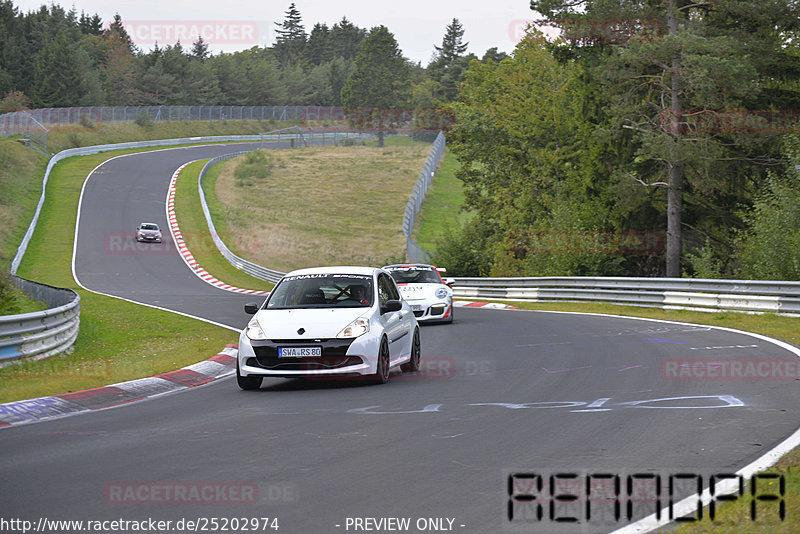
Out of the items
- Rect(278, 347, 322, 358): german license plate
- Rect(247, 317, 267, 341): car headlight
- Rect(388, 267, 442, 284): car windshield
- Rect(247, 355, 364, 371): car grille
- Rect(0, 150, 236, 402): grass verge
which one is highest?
Rect(247, 317, 267, 341): car headlight

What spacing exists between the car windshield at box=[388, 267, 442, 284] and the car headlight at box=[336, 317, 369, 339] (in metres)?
11.4

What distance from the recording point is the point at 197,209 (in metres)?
67.4

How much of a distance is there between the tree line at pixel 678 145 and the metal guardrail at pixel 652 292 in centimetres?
212

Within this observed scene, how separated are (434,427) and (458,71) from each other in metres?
148

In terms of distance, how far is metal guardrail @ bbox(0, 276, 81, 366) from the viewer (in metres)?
13.2

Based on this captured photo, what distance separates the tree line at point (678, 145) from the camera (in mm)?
28969

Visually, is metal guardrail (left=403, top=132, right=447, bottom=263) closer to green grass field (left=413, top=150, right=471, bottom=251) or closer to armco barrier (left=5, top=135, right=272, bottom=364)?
green grass field (left=413, top=150, right=471, bottom=251)

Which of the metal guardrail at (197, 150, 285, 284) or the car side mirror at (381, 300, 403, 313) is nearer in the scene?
the car side mirror at (381, 300, 403, 313)

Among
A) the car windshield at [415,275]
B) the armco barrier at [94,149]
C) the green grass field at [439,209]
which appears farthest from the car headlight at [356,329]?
the green grass field at [439,209]

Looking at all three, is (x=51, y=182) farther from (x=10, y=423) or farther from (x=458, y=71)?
(x=458, y=71)

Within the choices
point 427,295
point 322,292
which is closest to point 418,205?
point 427,295

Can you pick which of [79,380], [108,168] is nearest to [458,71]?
[108,168]

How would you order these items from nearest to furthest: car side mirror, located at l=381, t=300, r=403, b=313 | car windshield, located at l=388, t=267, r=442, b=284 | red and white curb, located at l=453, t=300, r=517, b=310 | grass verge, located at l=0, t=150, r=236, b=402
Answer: grass verge, located at l=0, t=150, r=236, b=402
car side mirror, located at l=381, t=300, r=403, b=313
car windshield, located at l=388, t=267, r=442, b=284
red and white curb, located at l=453, t=300, r=517, b=310

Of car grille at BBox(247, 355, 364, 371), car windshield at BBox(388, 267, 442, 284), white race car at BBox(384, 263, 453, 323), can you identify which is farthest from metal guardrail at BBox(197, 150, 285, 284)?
car grille at BBox(247, 355, 364, 371)
